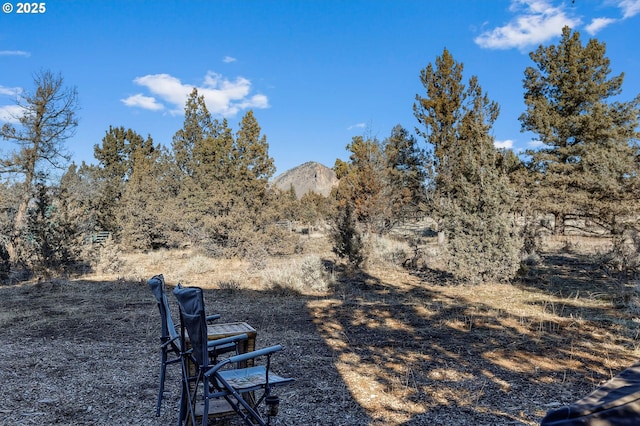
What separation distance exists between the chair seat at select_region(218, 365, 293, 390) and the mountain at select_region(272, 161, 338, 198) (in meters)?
117

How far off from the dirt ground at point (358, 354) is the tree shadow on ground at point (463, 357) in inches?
0.7

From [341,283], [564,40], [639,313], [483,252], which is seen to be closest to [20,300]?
[341,283]

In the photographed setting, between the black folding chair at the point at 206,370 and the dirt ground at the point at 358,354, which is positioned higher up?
the black folding chair at the point at 206,370

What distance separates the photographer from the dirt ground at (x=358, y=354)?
3586 millimetres

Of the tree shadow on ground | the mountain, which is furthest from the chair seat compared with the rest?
the mountain

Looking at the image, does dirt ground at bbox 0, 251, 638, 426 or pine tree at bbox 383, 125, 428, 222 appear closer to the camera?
dirt ground at bbox 0, 251, 638, 426

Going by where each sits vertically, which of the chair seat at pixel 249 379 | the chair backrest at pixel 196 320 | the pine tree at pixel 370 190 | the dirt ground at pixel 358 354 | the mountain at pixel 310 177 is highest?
the mountain at pixel 310 177

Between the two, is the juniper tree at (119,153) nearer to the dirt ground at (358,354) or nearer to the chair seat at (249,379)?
the dirt ground at (358,354)

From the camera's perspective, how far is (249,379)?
2945mm

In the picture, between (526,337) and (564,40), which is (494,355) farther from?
(564,40)

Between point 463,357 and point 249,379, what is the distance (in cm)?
294

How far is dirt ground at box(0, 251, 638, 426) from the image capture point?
3.59 m

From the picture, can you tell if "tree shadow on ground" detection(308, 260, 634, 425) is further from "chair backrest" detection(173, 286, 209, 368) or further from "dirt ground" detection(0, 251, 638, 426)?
"chair backrest" detection(173, 286, 209, 368)

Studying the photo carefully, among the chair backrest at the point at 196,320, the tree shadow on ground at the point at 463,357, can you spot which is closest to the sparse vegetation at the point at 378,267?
the tree shadow on ground at the point at 463,357
